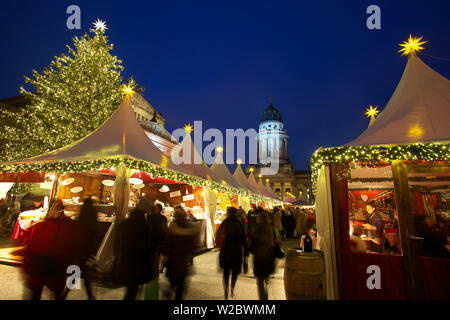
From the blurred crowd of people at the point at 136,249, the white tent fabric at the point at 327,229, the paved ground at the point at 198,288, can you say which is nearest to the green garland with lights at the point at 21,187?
the paved ground at the point at 198,288

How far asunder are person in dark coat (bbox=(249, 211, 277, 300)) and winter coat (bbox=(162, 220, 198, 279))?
44.8 inches

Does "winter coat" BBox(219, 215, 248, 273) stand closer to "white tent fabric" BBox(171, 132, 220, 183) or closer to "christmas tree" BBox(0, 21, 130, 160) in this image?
"white tent fabric" BBox(171, 132, 220, 183)

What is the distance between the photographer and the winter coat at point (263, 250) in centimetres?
394

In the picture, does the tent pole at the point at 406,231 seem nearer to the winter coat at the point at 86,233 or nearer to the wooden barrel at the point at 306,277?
the wooden barrel at the point at 306,277

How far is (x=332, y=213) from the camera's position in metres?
4.23

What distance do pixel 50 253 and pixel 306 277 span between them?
3745mm

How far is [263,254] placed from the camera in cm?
397

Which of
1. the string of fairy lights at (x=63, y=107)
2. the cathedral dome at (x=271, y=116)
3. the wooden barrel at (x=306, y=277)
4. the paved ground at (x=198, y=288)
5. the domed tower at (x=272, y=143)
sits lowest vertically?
the paved ground at (x=198, y=288)

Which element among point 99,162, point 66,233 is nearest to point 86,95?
point 99,162

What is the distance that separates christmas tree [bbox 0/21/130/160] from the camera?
14.1 metres

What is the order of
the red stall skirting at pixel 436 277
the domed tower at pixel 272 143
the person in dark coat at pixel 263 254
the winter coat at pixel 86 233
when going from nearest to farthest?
the winter coat at pixel 86 233 < the red stall skirting at pixel 436 277 < the person in dark coat at pixel 263 254 < the domed tower at pixel 272 143

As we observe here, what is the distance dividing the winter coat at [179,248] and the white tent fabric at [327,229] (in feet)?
8.07
